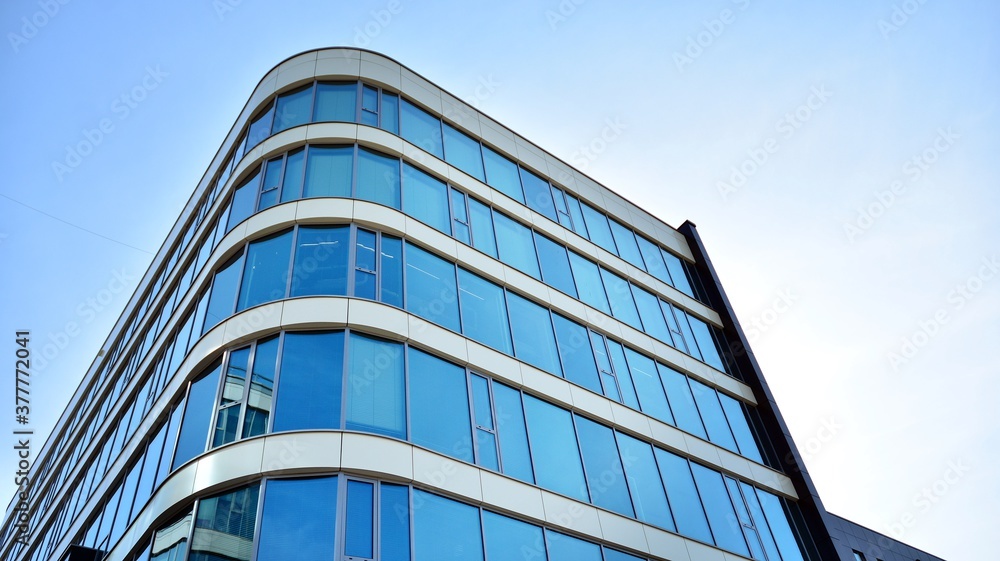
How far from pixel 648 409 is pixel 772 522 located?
4.64m

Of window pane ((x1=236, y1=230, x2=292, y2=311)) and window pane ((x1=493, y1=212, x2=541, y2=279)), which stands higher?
window pane ((x1=493, y1=212, x2=541, y2=279))

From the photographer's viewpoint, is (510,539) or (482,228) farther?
(482,228)

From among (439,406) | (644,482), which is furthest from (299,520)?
(644,482)

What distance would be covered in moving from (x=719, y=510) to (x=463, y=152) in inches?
476

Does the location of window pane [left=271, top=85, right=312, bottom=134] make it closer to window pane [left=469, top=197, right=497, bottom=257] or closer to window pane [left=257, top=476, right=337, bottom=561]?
window pane [left=469, top=197, right=497, bottom=257]

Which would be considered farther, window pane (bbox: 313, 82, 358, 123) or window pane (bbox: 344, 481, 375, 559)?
window pane (bbox: 313, 82, 358, 123)

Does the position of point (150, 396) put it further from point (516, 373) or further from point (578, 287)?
point (578, 287)

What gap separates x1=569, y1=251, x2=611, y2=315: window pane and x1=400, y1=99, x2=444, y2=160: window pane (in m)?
5.24

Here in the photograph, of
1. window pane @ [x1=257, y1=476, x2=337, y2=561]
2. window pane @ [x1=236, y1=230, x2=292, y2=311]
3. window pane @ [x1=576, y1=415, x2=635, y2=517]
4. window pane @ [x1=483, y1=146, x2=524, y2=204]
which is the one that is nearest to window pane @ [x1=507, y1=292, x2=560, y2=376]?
window pane @ [x1=576, y1=415, x2=635, y2=517]

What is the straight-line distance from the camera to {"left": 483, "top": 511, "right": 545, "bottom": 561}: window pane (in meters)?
14.0

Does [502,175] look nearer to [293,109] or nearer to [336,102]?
[336,102]

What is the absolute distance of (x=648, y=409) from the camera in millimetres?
20625

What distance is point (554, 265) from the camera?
2203cm

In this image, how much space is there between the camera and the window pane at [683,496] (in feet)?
60.3
